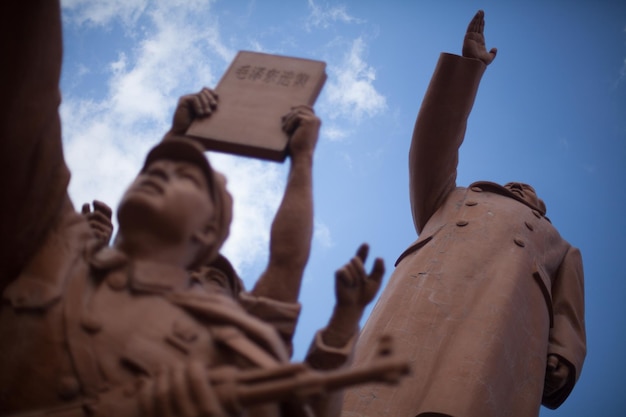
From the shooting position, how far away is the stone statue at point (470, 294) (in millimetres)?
5801

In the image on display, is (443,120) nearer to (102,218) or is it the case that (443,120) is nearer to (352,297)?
(102,218)

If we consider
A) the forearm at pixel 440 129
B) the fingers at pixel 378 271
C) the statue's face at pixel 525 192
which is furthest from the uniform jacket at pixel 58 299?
the statue's face at pixel 525 192

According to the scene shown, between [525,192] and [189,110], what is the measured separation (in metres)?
5.70

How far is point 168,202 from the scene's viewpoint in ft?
10.2

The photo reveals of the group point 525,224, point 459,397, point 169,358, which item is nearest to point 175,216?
point 169,358

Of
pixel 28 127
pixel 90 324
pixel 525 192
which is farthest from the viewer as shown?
pixel 525 192

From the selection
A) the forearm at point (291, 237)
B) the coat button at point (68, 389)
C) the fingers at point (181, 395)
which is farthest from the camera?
the forearm at point (291, 237)

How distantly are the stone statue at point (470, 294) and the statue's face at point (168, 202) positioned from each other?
309 cm

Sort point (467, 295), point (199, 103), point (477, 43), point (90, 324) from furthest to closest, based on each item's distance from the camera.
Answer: point (477, 43)
point (467, 295)
point (199, 103)
point (90, 324)

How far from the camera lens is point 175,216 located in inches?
122

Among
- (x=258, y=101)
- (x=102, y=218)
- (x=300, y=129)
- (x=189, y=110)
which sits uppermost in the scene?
(x=258, y=101)

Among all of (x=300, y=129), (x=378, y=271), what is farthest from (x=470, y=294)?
(x=378, y=271)

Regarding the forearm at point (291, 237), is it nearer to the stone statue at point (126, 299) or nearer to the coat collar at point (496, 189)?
the stone statue at point (126, 299)

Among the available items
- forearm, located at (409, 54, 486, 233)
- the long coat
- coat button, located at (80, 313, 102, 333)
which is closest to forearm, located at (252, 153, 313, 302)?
coat button, located at (80, 313, 102, 333)
